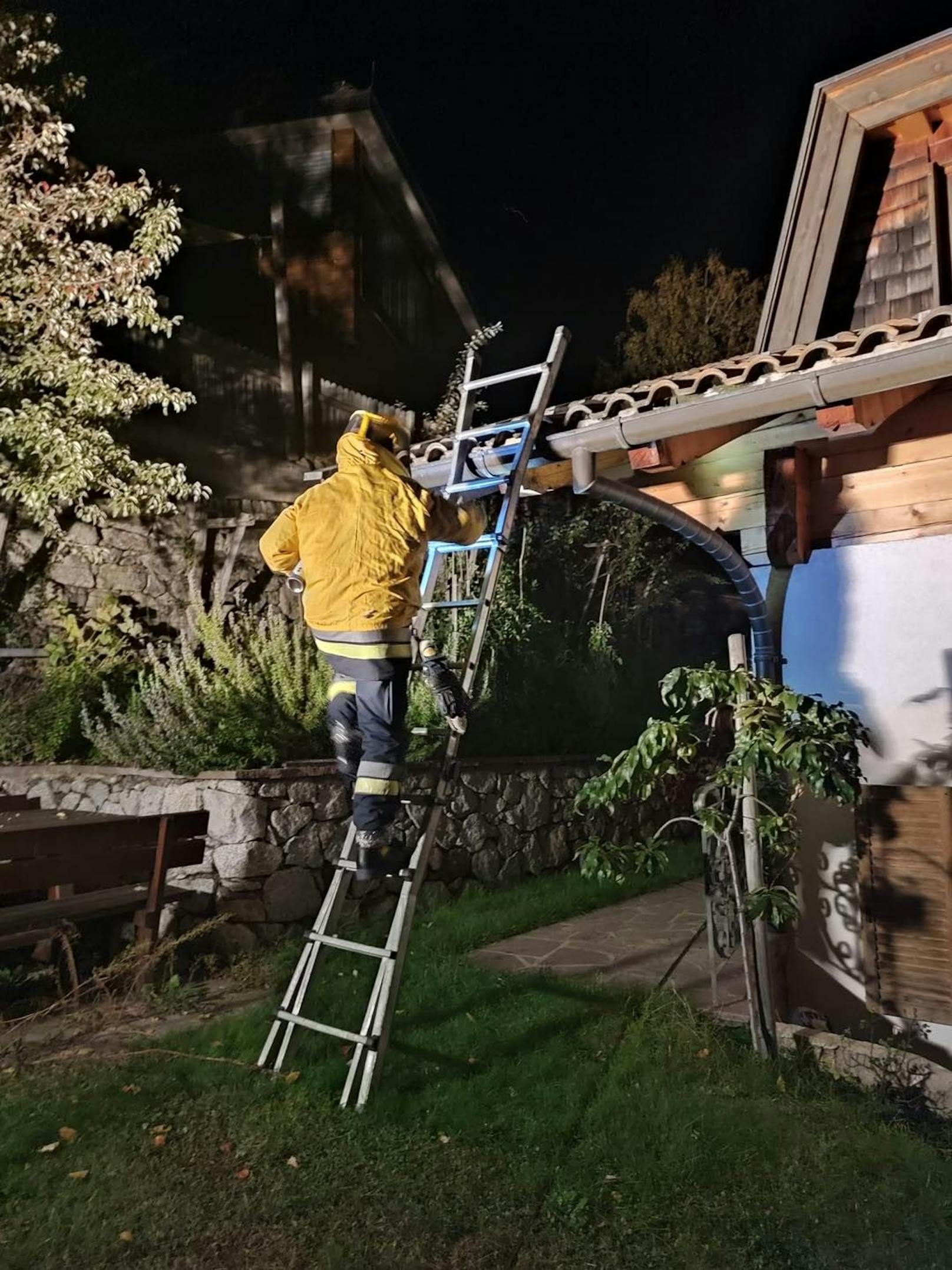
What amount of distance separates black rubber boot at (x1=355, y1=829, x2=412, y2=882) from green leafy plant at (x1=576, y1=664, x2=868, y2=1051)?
2.81 feet

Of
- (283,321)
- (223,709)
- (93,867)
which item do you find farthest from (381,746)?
(283,321)

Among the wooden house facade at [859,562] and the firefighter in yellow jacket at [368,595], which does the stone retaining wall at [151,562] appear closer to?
the wooden house facade at [859,562]

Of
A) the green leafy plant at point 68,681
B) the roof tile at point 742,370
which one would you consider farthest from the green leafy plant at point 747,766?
the green leafy plant at point 68,681

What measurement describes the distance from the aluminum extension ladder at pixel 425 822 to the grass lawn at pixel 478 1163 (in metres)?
0.14

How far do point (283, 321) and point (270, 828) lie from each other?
7.50 m

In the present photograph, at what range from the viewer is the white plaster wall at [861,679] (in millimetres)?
4371

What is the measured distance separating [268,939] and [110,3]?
7772 mm

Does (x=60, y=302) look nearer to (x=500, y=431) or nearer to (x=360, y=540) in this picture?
(x=500, y=431)

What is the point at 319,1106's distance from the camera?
3.17 meters

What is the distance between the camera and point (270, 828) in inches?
221

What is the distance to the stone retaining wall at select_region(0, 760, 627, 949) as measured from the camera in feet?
17.8

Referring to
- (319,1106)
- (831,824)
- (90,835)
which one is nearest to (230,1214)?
(319,1106)

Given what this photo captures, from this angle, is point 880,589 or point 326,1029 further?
point 880,589

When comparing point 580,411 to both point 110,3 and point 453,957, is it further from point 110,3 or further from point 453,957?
point 110,3
